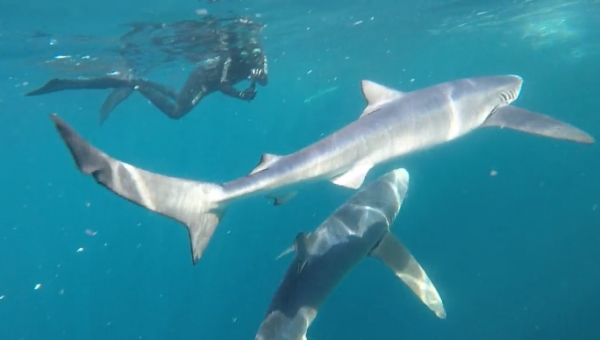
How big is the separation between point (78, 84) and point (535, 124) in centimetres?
1157

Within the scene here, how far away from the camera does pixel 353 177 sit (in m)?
6.33

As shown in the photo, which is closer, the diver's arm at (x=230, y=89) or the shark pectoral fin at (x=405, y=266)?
the shark pectoral fin at (x=405, y=266)

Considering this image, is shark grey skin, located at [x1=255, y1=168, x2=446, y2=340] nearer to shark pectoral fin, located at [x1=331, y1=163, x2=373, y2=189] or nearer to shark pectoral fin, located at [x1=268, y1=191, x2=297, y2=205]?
shark pectoral fin, located at [x1=268, y1=191, x2=297, y2=205]

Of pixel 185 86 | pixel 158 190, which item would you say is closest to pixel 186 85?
pixel 185 86

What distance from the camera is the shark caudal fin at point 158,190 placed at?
12.6 ft

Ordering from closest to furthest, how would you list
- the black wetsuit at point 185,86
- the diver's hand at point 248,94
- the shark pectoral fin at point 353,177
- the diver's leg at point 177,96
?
the shark pectoral fin at point 353,177, the diver's hand at point 248,94, the black wetsuit at point 185,86, the diver's leg at point 177,96

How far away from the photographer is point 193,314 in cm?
2808

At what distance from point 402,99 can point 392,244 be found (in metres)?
2.21

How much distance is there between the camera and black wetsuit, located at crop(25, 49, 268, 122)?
1298 cm

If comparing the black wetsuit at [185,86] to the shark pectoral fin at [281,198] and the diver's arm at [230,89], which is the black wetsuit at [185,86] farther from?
the shark pectoral fin at [281,198]

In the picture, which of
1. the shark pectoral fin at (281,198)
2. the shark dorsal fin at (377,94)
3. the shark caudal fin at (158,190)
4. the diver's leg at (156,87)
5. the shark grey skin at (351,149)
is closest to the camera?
the shark caudal fin at (158,190)

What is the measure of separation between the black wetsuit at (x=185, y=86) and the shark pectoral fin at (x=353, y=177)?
6.80m

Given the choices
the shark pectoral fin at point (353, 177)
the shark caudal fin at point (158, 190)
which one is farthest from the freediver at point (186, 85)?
the shark caudal fin at point (158, 190)

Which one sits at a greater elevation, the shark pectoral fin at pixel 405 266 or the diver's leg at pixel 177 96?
the shark pectoral fin at pixel 405 266
